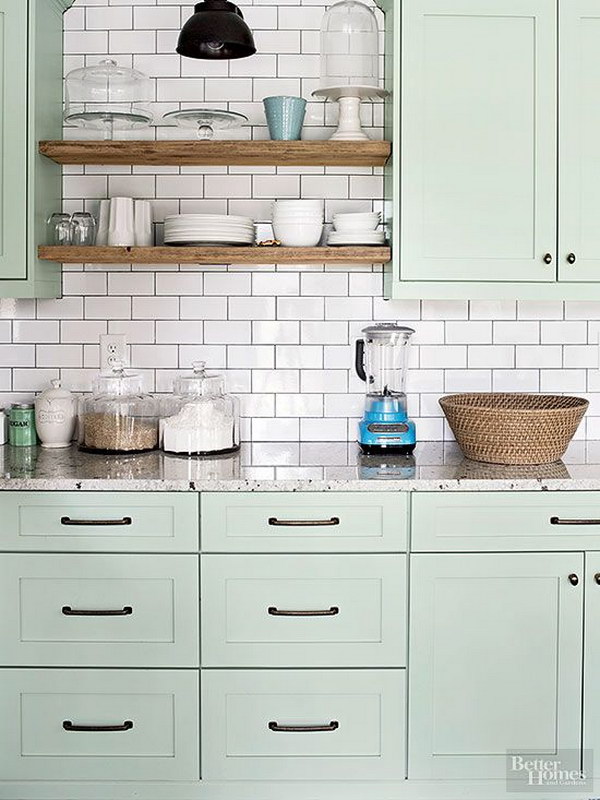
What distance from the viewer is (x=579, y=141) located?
3389mm

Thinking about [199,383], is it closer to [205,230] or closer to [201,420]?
[201,420]

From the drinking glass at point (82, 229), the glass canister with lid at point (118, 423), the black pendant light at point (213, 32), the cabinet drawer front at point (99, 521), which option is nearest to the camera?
the black pendant light at point (213, 32)

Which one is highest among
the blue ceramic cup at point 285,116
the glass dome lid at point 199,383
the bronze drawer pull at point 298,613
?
the blue ceramic cup at point 285,116

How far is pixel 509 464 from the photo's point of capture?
3340mm

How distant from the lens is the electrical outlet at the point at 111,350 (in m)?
3.78

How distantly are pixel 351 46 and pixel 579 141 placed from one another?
816 mm

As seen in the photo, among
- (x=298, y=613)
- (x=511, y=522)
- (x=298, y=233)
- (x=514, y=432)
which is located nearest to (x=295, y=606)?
(x=298, y=613)

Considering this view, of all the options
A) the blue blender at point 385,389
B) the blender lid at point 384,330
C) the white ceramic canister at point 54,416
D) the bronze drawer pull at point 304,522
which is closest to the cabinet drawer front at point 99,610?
the bronze drawer pull at point 304,522

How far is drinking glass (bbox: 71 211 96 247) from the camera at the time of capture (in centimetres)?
362

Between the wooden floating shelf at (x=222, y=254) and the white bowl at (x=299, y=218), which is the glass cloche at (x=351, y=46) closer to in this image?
the white bowl at (x=299, y=218)

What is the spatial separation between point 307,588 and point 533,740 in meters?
0.81

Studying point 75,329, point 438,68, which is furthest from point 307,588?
point 438,68

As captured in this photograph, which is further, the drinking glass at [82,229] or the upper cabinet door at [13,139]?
the drinking glass at [82,229]

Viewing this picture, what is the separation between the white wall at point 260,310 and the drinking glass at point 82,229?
0.14 meters
